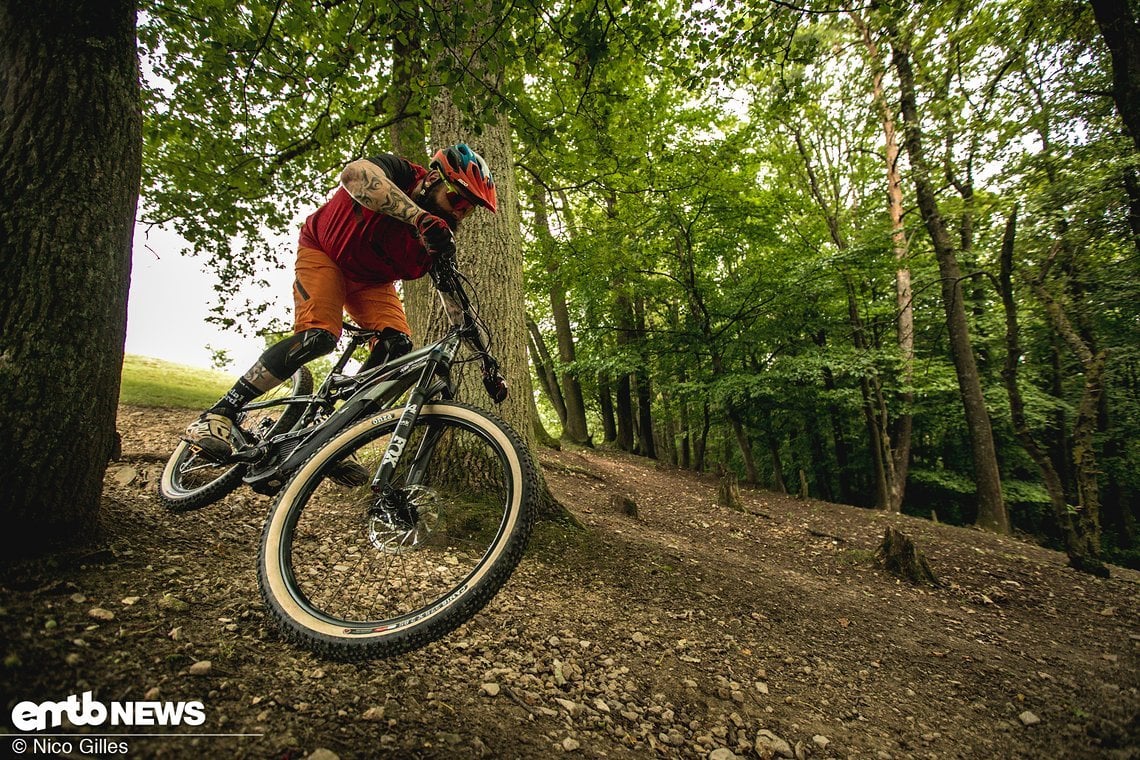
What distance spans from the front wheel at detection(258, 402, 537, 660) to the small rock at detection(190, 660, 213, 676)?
0.27 metres

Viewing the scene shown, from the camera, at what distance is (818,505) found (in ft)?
34.5

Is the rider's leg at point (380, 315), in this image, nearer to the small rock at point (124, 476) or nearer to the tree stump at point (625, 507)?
the small rock at point (124, 476)

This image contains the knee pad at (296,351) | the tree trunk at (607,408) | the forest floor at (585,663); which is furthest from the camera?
the tree trunk at (607,408)

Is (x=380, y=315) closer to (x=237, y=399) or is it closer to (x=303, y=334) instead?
(x=303, y=334)

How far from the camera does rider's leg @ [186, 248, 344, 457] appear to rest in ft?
9.50

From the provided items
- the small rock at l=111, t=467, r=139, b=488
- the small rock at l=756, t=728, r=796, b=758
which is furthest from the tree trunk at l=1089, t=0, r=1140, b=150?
the small rock at l=111, t=467, r=139, b=488

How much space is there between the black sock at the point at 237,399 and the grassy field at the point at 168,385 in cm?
807

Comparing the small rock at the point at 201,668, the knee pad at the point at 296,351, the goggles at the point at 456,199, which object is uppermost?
the goggles at the point at 456,199

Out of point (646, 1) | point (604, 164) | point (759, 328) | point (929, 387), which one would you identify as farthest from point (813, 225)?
point (646, 1)

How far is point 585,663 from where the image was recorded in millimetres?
2543

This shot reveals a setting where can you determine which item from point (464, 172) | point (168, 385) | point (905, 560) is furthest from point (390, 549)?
point (168, 385)

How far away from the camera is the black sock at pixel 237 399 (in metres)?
3.00

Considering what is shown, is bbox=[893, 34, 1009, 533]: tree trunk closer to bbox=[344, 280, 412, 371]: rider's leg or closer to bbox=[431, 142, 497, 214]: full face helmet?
bbox=[431, 142, 497, 214]: full face helmet

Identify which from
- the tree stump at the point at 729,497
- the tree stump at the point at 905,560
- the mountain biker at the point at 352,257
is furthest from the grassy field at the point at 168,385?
the tree stump at the point at 905,560
